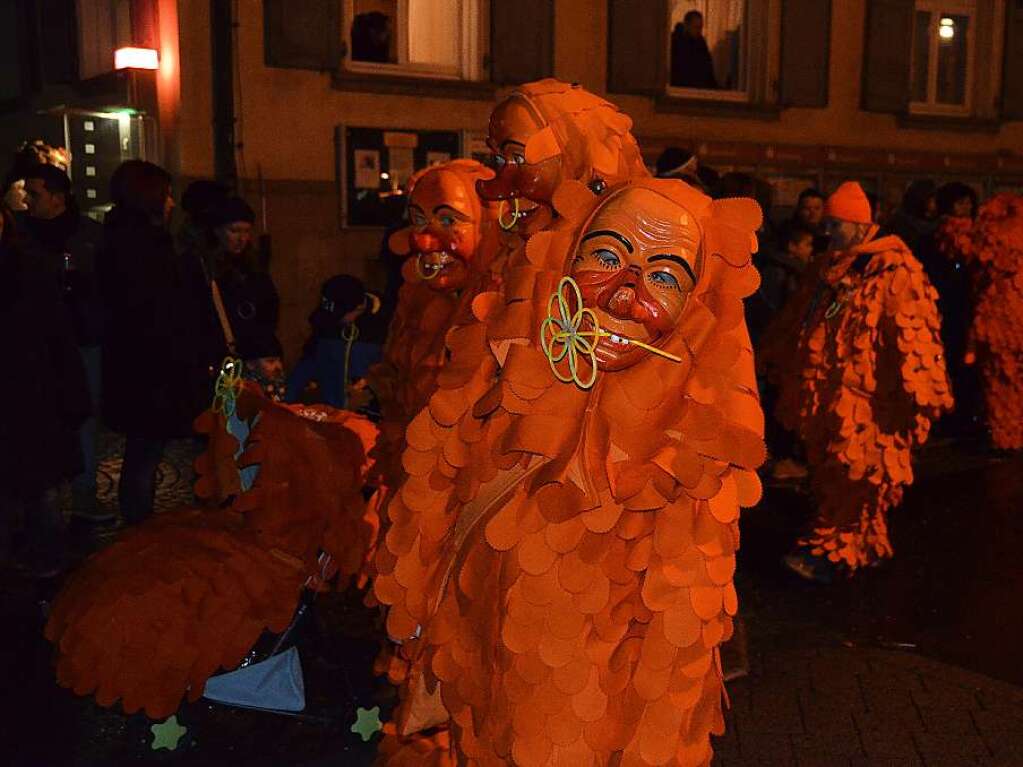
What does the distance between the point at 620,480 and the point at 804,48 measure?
38.6 ft

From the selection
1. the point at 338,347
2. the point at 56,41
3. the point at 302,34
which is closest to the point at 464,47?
the point at 302,34

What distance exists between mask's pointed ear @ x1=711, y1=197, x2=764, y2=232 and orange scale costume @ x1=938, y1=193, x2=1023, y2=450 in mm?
6822

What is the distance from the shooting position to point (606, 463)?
7.70 feet

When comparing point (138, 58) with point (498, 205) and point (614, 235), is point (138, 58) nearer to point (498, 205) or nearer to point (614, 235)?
point (498, 205)

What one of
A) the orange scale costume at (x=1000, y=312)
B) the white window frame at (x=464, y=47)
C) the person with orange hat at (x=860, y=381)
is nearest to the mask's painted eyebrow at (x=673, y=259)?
the person with orange hat at (x=860, y=381)

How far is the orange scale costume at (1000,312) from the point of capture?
8.68 m

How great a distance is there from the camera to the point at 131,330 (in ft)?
18.5

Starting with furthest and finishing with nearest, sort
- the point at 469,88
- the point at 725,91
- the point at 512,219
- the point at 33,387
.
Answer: the point at 725,91
the point at 469,88
the point at 33,387
the point at 512,219

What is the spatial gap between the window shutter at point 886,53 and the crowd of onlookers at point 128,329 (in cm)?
946

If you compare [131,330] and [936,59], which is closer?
[131,330]

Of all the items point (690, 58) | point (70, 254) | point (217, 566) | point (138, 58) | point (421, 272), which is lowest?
point (217, 566)

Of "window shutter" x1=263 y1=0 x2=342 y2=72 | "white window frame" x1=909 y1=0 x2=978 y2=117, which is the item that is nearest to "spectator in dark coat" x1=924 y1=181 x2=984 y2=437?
"window shutter" x1=263 y1=0 x2=342 y2=72

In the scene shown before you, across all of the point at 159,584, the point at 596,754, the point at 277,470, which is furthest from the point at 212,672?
the point at 596,754

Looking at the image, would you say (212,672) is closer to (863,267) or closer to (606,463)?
(606,463)
